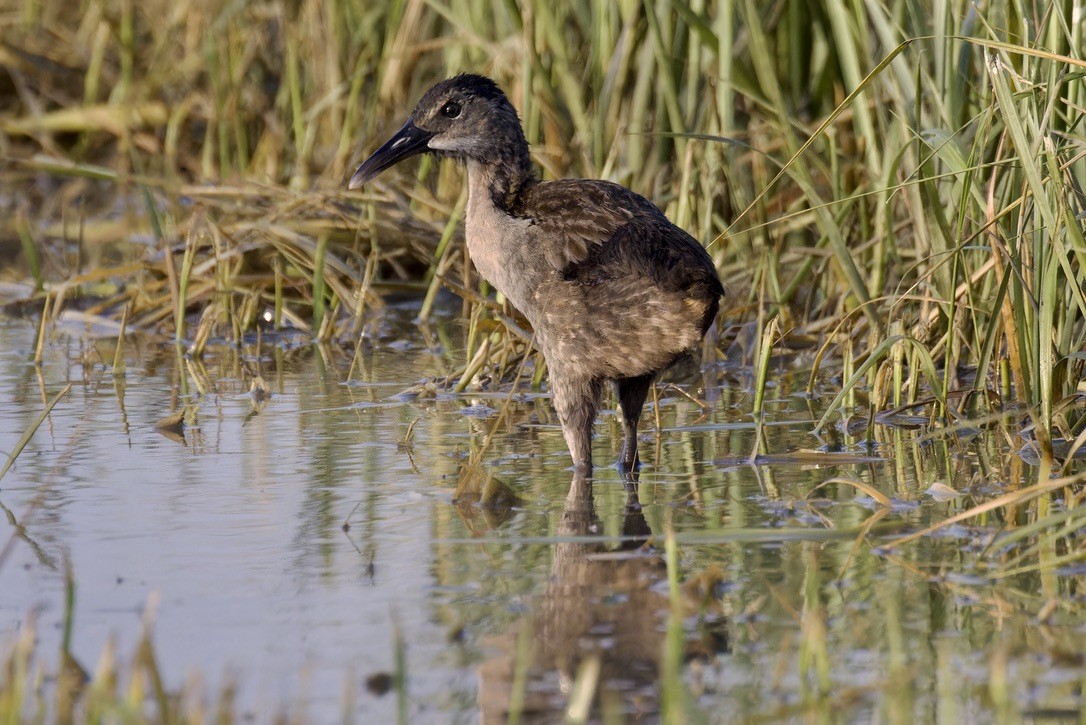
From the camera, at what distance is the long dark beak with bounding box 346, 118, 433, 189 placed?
4.87 metres

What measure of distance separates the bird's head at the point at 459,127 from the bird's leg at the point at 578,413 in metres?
0.82

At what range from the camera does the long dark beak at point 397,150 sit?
4.87 metres

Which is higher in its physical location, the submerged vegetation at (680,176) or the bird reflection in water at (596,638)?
the submerged vegetation at (680,176)

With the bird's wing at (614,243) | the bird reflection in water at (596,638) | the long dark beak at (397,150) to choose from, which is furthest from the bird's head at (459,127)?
the bird reflection in water at (596,638)

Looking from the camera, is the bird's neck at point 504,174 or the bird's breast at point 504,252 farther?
the bird's neck at point 504,174

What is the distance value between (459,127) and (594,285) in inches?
36.0

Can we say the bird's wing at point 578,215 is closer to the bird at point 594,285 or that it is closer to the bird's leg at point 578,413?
the bird at point 594,285

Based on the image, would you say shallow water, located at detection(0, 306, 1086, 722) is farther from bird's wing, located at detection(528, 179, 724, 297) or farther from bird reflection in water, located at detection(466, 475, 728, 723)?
bird's wing, located at detection(528, 179, 724, 297)

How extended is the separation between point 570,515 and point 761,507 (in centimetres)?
45

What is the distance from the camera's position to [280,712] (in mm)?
2281

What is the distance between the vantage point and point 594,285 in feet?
13.5

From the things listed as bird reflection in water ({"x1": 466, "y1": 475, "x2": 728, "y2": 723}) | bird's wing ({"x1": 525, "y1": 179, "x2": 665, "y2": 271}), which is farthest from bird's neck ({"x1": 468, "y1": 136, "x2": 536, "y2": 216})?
bird reflection in water ({"x1": 466, "y1": 475, "x2": 728, "y2": 723})

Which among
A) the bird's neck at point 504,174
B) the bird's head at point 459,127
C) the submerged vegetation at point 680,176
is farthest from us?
the bird's head at point 459,127

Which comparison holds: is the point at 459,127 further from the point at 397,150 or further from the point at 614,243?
the point at 614,243
